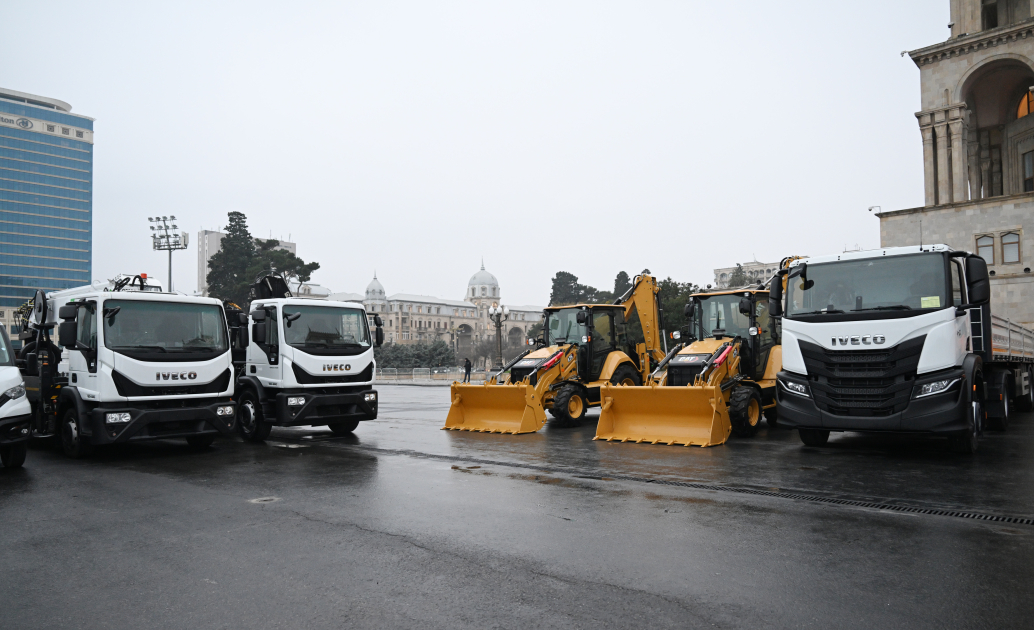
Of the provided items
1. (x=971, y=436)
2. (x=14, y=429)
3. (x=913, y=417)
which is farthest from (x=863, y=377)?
(x=14, y=429)

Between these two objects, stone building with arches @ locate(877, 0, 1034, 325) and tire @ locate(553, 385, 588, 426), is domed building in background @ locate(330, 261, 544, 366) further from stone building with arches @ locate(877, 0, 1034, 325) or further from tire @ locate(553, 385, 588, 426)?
tire @ locate(553, 385, 588, 426)

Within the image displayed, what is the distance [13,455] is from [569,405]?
887cm

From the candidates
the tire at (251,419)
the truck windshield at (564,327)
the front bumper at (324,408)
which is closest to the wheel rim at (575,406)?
the truck windshield at (564,327)

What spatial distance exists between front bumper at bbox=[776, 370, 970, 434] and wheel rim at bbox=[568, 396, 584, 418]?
17.0ft

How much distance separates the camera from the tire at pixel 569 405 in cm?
1340

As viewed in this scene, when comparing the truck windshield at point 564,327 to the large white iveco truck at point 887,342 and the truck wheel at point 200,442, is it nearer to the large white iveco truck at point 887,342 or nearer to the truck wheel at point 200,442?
the large white iveco truck at point 887,342

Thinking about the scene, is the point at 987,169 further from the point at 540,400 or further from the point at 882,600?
the point at 882,600

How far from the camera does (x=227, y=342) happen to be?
1080 cm

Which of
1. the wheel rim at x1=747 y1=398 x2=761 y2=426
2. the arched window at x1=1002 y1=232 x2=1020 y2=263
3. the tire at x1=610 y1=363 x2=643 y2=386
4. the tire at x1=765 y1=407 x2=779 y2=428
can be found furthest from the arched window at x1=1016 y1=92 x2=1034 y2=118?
the wheel rim at x1=747 y1=398 x2=761 y2=426

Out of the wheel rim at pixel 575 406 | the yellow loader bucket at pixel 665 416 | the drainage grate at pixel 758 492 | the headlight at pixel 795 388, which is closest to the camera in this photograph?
the drainage grate at pixel 758 492

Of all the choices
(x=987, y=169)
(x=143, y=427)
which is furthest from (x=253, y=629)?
(x=987, y=169)

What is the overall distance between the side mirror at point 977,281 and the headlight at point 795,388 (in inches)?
87.7

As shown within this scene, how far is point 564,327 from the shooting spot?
14.6 meters

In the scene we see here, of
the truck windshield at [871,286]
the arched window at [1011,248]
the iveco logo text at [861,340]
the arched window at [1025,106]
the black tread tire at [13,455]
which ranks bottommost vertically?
the black tread tire at [13,455]
